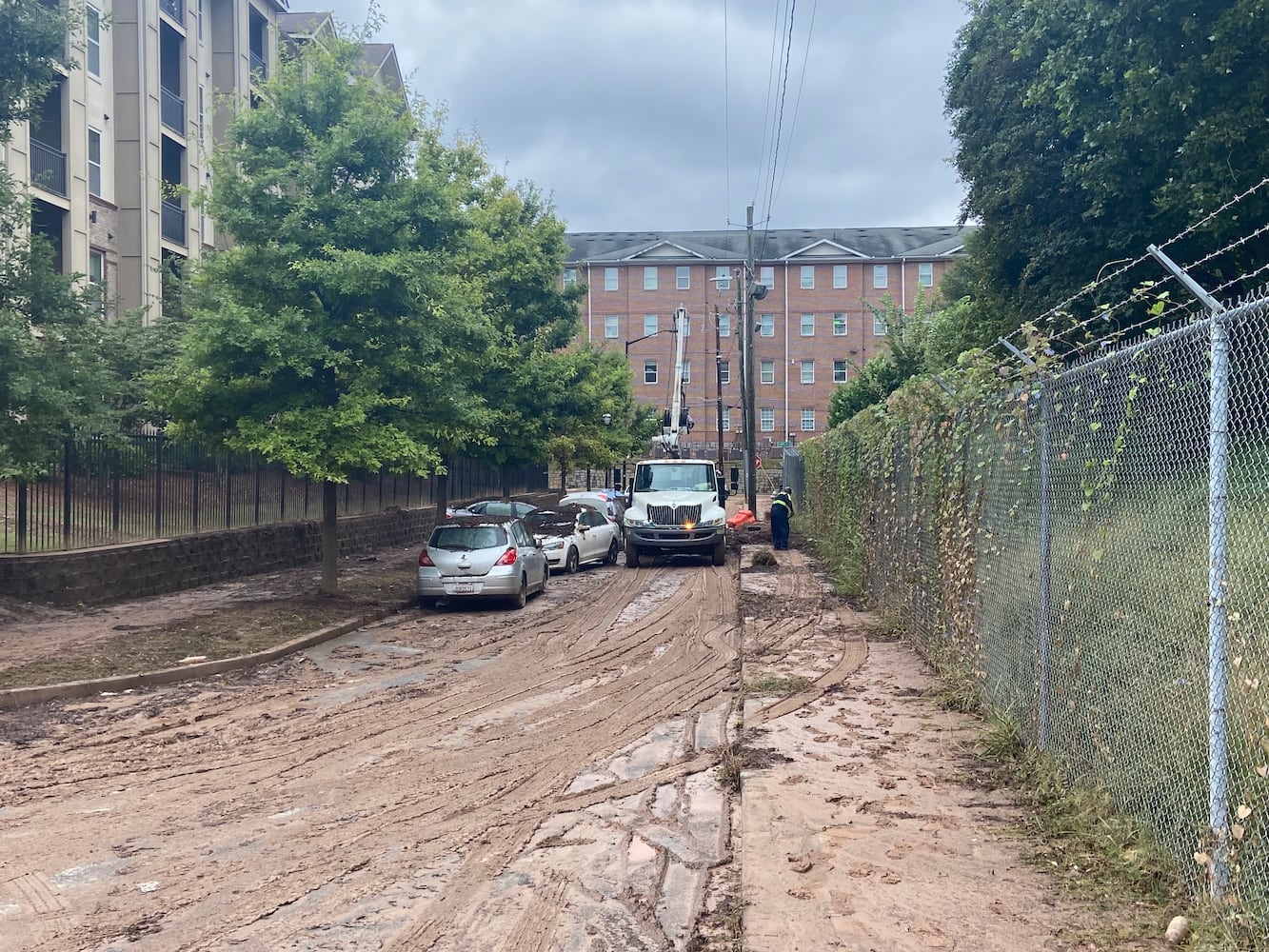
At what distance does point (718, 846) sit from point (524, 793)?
161 cm

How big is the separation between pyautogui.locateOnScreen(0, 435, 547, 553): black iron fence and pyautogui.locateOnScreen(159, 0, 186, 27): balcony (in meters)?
15.3

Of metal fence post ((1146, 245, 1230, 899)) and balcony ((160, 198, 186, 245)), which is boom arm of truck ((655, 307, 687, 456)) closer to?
balcony ((160, 198, 186, 245))

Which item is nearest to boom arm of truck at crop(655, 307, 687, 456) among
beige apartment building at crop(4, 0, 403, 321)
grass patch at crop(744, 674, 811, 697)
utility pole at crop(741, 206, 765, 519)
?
utility pole at crop(741, 206, 765, 519)

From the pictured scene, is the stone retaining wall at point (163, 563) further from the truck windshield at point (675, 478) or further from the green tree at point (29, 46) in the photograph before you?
Answer: the truck windshield at point (675, 478)

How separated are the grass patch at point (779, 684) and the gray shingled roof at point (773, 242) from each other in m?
74.2

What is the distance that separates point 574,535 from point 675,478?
3.46 metres

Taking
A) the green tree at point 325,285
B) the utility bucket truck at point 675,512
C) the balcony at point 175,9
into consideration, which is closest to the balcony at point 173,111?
the balcony at point 175,9

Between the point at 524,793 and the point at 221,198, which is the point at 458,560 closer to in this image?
the point at 221,198

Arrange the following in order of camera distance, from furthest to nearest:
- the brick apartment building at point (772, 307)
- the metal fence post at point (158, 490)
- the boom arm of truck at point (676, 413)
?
1. the brick apartment building at point (772, 307)
2. the boom arm of truck at point (676, 413)
3. the metal fence post at point (158, 490)

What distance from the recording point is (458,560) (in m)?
18.3

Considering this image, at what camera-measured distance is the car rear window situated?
18664 mm

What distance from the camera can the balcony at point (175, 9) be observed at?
106 ft

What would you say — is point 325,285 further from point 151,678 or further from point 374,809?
point 374,809

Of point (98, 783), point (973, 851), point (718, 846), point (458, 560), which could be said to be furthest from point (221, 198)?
point (973, 851)
